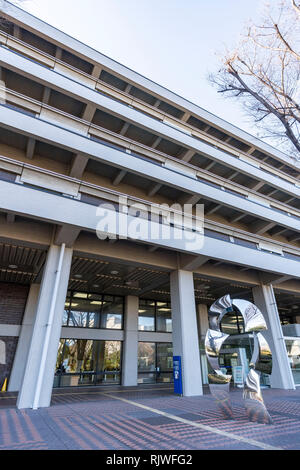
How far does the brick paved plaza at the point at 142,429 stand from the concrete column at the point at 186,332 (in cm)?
291

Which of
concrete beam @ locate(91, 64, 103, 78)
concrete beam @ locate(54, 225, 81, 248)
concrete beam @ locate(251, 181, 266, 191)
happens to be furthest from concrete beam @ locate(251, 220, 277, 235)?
concrete beam @ locate(91, 64, 103, 78)

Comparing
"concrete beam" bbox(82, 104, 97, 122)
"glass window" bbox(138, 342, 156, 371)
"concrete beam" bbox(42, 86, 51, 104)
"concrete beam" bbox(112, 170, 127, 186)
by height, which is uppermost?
"concrete beam" bbox(42, 86, 51, 104)

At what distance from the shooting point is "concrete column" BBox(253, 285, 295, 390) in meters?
14.8

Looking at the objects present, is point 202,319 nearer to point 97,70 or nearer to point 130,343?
point 130,343

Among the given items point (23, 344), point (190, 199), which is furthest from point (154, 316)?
point (190, 199)

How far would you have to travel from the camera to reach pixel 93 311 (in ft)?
58.1

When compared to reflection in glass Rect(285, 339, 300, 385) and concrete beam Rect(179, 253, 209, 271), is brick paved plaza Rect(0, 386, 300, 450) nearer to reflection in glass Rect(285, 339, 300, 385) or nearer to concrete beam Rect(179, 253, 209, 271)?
concrete beam Rect(179, 253, 209, 271)

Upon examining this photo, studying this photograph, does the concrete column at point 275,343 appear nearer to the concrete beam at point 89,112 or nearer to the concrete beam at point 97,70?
the concrete beam at point 89,112

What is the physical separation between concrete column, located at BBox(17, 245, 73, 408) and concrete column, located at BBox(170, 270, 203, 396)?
209 inches

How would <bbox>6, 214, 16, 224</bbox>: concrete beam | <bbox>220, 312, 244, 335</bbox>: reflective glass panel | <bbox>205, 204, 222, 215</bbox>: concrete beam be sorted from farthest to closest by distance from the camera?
<bbox>220, 312, 244, 335</bbox>: reflective glass panel
<bbox>205, 204, 222, 215</bbox>: concrete beam
<bbox>6, 214, 16, 224</bbox>: concrete beam

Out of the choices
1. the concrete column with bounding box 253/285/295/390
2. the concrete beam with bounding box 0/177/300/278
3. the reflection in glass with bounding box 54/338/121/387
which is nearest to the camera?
the concrete beam with bounding box 0/177/300/278

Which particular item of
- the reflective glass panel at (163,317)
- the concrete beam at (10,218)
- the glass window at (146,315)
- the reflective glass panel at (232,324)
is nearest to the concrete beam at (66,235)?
the concrete beam at (10,218)

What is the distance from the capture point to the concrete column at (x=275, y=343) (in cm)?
1483
